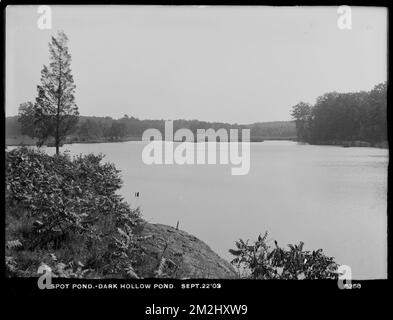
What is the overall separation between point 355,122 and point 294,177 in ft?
4.23

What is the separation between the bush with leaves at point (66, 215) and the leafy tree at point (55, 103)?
36cm

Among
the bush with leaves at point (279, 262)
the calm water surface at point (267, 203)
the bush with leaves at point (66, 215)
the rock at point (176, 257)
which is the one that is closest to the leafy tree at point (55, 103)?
the bush with leaves at point (66, 215)

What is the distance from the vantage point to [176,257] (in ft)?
17.3

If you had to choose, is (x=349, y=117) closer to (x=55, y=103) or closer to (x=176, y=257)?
(x=176, y=257)

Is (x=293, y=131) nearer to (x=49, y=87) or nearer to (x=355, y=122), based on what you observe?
(x=355, y=122)

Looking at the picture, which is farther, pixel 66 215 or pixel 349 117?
pixel 349 117

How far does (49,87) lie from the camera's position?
5.21 metres

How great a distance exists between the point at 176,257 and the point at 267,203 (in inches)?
61.3

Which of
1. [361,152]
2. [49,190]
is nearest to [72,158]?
[49,190]

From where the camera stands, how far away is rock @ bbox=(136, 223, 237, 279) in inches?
200

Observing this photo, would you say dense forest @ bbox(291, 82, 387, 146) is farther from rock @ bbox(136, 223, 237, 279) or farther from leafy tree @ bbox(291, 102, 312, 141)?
rock @ bbox(136, 223, 237, 279)

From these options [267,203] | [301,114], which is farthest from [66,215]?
[301,114]
